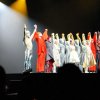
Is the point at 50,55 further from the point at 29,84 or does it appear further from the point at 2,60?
the point at 29,84

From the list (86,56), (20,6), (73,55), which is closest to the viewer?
(73,55)

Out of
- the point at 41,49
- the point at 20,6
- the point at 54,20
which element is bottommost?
the point at 41,49

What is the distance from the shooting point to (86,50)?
977cm

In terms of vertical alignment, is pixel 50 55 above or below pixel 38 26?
below

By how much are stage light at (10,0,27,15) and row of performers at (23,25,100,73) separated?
1.87m

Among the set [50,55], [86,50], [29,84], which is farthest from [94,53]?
[29,84]

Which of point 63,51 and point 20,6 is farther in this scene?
point 20,6

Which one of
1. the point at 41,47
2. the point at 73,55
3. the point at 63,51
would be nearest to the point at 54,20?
the point at 41,47

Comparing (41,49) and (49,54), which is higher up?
(41,49)

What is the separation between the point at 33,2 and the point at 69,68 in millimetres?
10330

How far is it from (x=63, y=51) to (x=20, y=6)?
3072 mm

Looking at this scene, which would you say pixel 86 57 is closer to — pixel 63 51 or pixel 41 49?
pixel 63 51

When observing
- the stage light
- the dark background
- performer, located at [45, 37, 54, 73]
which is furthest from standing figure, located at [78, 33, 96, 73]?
the stage light

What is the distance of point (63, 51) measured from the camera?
32.7 ft
